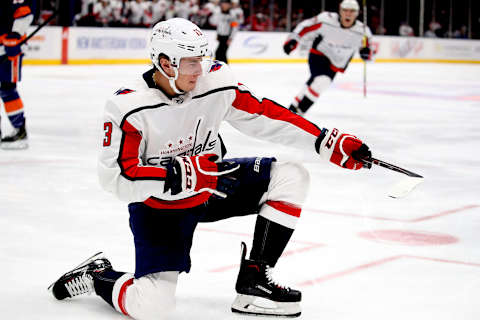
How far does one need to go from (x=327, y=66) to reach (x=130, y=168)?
609 centimetres

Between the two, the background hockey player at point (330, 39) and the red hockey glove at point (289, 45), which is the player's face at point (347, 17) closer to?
the background hockey player at point (330, 39)

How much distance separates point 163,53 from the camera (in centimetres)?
243

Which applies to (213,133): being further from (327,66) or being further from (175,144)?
(327,66)

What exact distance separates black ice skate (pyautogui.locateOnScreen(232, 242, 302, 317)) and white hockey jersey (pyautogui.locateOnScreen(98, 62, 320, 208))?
0.90 ft

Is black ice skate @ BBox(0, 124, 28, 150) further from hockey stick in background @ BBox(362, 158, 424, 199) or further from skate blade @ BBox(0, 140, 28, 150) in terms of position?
hockey stick in background @ BBox(362, 158, 424, 199)

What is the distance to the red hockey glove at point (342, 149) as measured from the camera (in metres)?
2.65

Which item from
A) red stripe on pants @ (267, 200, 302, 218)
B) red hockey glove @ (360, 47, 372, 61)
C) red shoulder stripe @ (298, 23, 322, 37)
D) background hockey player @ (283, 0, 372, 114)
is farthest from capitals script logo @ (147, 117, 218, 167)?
red hockey glove @ (360, 47, 372, 61)

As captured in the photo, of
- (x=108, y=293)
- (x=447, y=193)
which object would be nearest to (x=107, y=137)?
(x=108, y=293)

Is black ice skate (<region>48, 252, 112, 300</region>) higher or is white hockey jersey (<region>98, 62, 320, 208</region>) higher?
white hockey jersey (<region>98, 62, 320, 208</region>)

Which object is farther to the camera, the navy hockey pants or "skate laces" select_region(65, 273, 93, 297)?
"skate laces" select_region(65, 273, 93, 297)

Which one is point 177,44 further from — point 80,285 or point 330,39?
point 330,39

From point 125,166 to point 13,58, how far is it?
365 cm

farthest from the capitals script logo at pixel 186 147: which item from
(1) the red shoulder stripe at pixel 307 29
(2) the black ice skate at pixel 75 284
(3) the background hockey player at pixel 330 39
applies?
(1) the red shoulder stripe at pixel 307 29

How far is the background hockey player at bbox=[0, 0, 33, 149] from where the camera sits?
562 cm
